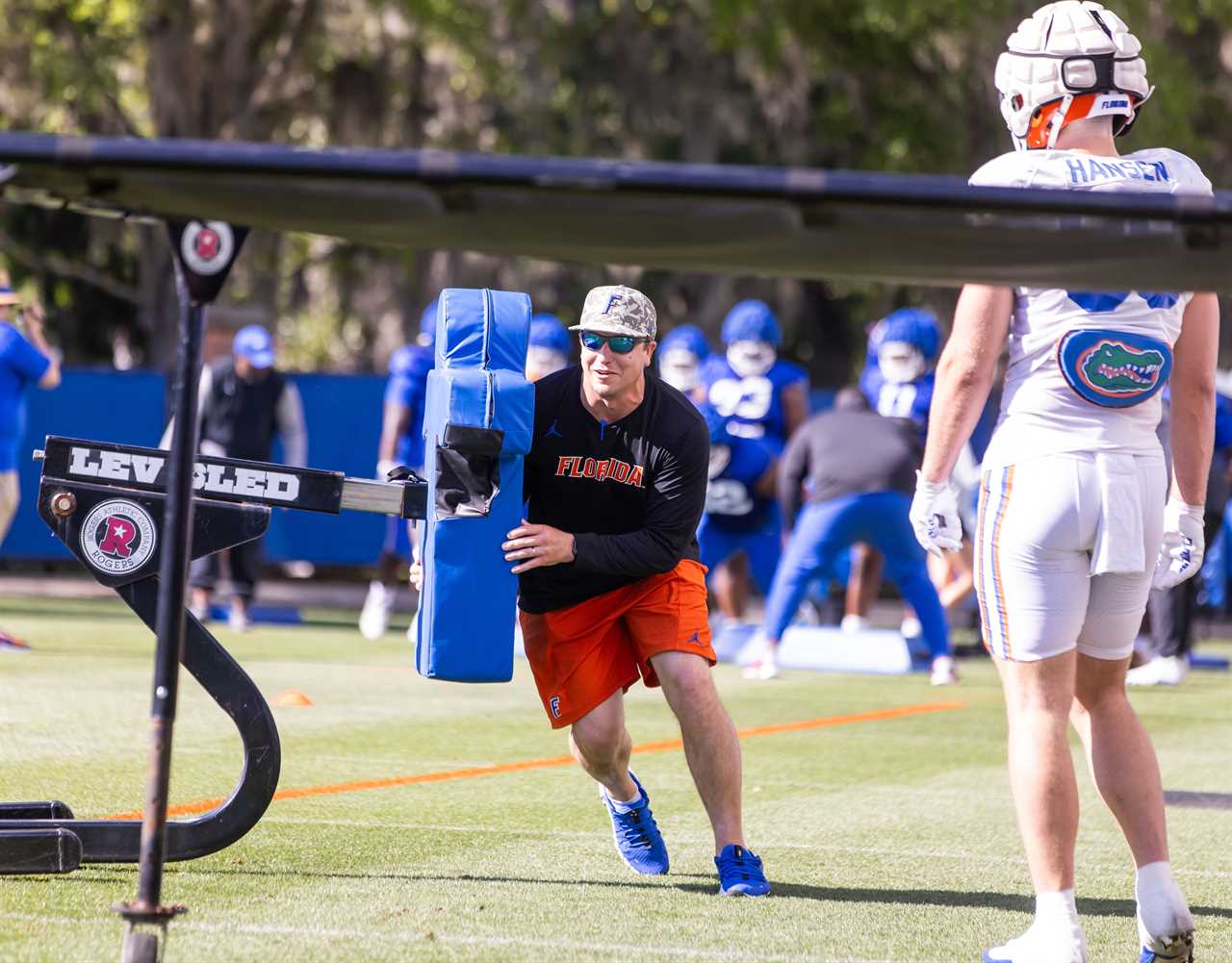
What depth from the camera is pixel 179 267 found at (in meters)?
3.71

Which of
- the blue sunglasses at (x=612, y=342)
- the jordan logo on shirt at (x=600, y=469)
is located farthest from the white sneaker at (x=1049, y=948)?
the blue sunglasses at (x=612, y=342)

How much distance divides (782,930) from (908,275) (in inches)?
76.2

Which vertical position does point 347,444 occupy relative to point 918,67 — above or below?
below

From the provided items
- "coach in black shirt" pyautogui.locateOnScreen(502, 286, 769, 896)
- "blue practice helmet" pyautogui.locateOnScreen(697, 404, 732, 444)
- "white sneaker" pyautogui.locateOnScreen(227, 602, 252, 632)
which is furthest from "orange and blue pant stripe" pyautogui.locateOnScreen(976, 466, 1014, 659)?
"white sneaker" pyautogui.locateOnScreen(227, 602, 252, 632)

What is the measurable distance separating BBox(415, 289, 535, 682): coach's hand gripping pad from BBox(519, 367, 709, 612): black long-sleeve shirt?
2.13 feet

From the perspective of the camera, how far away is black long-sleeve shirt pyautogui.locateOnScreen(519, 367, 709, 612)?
221 inches

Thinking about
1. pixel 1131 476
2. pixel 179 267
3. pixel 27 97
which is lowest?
pixel 1131 476

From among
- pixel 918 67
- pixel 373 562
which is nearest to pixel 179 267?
pixel 373 562

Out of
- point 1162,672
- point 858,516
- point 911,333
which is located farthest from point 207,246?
point 1162,672

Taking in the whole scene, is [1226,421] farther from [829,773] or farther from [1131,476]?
[1131,476]

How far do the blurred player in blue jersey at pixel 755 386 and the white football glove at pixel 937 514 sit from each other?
30.9ft

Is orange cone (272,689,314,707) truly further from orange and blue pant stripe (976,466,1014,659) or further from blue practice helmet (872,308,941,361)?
orange and blue pant stripe (976,466,1014,659)

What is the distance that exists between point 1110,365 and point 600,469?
1.80 meters

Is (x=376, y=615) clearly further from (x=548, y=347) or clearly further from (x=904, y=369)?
(x=904, y=369)
